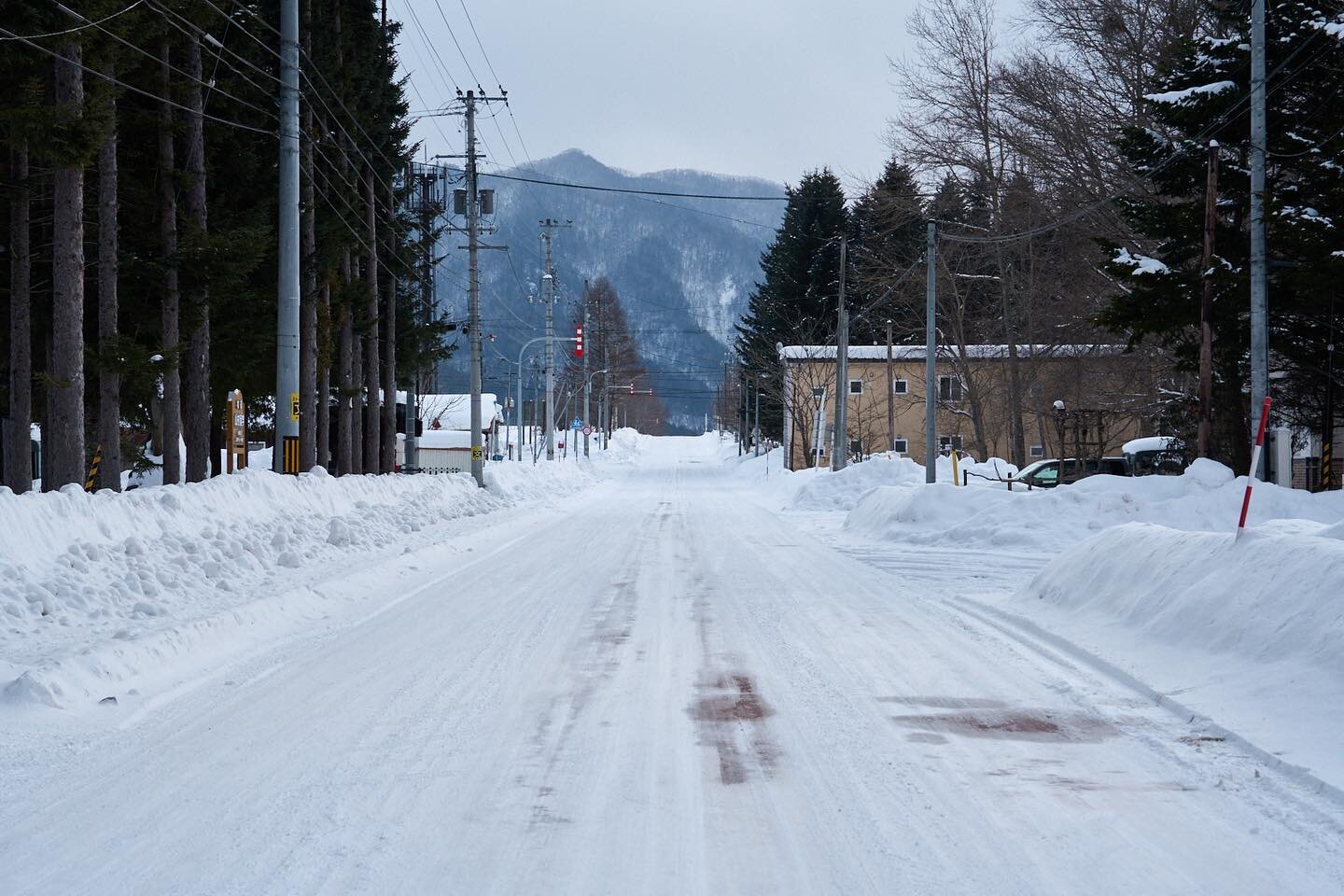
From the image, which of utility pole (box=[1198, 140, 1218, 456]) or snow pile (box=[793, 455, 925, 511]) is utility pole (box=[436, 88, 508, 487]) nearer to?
snow pile (box=[793, 455, 925, 511])

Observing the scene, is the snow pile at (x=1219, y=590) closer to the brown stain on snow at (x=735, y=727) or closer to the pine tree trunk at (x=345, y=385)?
the brown stain on snow at (x=735, y=727)

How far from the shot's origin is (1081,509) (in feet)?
66.8

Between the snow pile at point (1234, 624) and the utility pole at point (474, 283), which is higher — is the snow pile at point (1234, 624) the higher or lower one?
the lower one

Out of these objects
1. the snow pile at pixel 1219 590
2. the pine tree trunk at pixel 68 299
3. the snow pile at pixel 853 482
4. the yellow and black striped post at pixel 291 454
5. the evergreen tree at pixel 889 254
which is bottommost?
the snow pile at pixel 853 482

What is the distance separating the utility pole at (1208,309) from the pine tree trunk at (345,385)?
873 inches

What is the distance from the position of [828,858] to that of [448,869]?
1.50 metres

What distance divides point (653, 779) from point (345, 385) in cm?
3057

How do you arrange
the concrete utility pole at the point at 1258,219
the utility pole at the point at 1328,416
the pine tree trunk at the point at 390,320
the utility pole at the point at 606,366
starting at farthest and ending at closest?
the utility pole at the point at 606,366 → the pine tree trunk at the point at 390,320 → the utility pole at the point at 1328,416 → the concrete utility pole at the point at 1258,219

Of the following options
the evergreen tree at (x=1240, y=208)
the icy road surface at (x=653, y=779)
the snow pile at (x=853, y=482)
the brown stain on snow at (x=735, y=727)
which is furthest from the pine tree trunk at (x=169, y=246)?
the evergreen tree at (x=1240, y=208)

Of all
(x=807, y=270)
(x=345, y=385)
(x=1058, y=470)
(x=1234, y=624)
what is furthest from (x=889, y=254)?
(x=1234, y=624)

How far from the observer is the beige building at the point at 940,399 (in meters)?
52.1

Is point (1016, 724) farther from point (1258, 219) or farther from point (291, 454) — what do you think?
point (291, 454)

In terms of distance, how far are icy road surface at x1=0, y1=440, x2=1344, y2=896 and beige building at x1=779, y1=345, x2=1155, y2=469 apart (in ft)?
138

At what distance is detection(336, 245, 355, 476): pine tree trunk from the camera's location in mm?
33500
